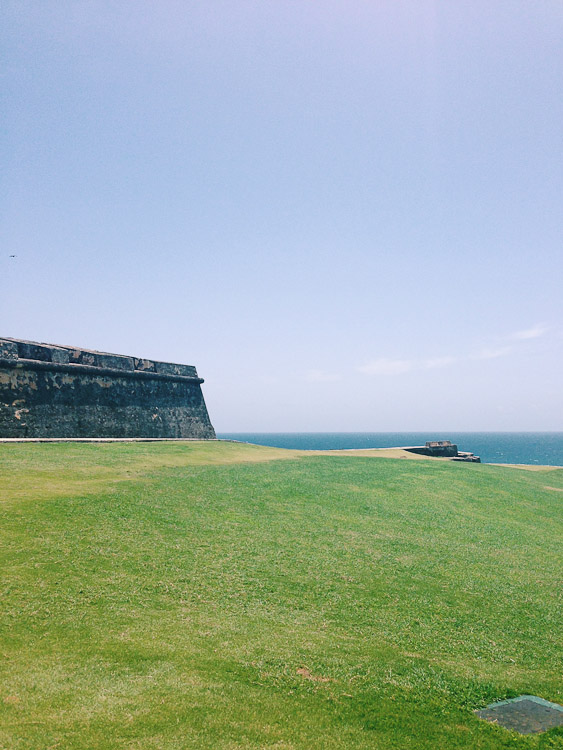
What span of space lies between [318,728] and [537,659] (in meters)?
2.90

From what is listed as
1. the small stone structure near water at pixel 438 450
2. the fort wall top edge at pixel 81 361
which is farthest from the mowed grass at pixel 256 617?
the small stone structure near water at pixel 438 450

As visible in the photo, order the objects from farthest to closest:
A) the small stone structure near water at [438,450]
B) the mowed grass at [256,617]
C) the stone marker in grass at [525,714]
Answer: the small stone structure near water at [438,450] < the stone marker in grass at [525,714] < the mowed grass at [256,617]

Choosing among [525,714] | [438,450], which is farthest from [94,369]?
[525,714]

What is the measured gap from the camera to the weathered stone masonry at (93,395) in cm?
1719

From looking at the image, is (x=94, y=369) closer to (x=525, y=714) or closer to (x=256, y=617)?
(x=256, y=617)

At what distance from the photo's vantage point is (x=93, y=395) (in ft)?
65.2

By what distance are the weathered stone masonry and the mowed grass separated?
726 centimetres

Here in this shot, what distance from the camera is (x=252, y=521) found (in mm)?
8633

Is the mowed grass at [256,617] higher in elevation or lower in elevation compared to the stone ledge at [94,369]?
lower

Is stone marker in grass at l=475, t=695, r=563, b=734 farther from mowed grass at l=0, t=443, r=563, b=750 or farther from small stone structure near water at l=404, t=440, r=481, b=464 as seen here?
small stone structure near water at l=404, t=440, r=481, b=464

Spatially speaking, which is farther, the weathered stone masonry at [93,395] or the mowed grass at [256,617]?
the weathered stone masonry at [93,395]

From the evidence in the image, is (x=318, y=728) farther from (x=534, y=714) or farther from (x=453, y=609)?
(x=453, y=609)

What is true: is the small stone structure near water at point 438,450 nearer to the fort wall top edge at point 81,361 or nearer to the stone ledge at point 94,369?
the stone ledge at point 94,369

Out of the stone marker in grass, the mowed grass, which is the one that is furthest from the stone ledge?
the stone marker in grass
